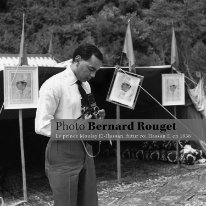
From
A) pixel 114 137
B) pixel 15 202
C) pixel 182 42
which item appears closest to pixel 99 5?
pixel 182 42

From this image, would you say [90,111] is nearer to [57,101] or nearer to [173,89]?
[57,101]

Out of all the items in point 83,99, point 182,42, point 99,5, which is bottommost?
point 83,99

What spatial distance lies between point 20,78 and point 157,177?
2966 millimetres

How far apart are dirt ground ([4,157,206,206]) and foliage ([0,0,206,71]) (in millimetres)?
7579

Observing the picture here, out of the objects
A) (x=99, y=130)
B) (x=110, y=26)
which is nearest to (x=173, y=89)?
(x=99, y=130)

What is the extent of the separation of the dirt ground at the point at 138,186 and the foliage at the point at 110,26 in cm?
758

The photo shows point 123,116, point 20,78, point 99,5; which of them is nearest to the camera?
point 20,78

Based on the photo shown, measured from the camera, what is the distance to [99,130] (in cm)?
296

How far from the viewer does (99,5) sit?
19.0 metres

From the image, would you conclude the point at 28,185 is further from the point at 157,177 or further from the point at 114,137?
the point at 157,177

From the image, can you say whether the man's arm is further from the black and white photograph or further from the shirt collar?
the shirt collar

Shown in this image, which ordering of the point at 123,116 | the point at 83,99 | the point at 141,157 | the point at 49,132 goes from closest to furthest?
the point at 49,132 → the point at 83,99 → the point at 123,116 → the point at 141,157

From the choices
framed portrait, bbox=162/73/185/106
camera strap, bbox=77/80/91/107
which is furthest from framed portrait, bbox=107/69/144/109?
camera strap, bbox=77/80/91/107

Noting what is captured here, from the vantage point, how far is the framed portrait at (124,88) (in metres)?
5.32
